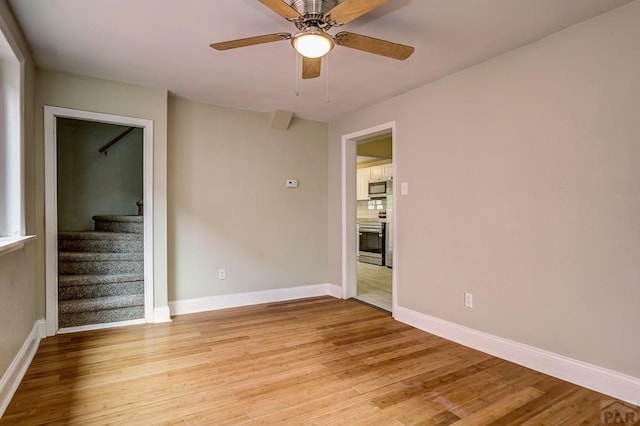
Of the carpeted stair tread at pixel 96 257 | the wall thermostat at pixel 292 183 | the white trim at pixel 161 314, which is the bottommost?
the white trim at pixel 161 314

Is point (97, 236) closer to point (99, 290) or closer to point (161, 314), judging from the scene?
point (99, 290)

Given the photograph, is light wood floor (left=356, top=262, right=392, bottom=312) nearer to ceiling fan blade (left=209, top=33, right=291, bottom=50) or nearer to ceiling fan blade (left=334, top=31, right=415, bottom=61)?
ceiling fan blade (left=334, top=31, right=415, bottom=61)

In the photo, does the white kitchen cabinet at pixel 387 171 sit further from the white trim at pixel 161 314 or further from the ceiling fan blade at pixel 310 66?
the white trim at pixel 161 314

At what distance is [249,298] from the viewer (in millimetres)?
4164

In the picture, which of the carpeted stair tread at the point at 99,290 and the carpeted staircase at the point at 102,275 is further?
the carpeted stair tread at the point at 99,290

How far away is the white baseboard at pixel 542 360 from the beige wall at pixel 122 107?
107 inches

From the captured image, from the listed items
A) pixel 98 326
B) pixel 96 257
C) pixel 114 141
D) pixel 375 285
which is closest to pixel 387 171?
pixel 375 285

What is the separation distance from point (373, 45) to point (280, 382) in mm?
2235

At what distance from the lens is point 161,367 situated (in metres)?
2.46

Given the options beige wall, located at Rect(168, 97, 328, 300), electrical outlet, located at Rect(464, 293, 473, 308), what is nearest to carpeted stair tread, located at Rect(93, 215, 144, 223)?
beige wall, located at Rect(168, 97, 328, 300)

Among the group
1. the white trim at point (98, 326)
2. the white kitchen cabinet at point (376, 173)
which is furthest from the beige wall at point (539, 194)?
the white kitchen cabinet at point (376, 173)

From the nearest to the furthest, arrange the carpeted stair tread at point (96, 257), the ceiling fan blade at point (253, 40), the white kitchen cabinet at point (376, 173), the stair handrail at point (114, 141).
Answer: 1. the ceiling fan blade at point (253, 40)
2. the carpeted stair tread at point (96, 257)
3. the stair handrail at point (114, 141)
4. the white kitchen cabinet at point (376, 173)

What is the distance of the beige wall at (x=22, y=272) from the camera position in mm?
2000

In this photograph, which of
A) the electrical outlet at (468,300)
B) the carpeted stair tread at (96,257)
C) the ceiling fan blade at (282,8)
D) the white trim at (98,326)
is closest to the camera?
the ceiling fan blade at (282,8)
